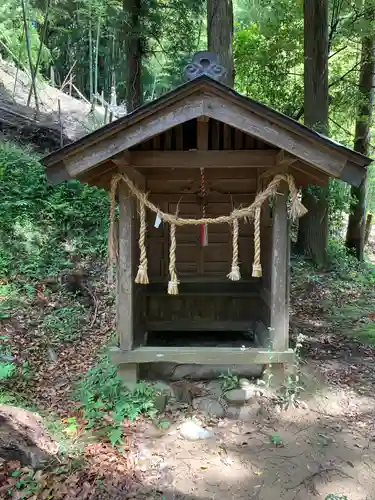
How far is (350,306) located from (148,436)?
6376 millimetres

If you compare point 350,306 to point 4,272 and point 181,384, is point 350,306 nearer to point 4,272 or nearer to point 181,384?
point 181,384

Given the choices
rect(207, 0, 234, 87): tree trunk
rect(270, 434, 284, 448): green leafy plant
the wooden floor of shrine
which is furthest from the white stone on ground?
rect(207, 0, 234, 87): tree trunk

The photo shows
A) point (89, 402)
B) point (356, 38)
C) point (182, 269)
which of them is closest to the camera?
point (89, 402)

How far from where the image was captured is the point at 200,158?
4.71 m

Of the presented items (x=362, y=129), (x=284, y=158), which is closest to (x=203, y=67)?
(x=284, y=158)

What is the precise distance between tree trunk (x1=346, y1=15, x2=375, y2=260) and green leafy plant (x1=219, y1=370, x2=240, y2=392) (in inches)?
312

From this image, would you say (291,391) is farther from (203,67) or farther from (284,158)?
(203,67)

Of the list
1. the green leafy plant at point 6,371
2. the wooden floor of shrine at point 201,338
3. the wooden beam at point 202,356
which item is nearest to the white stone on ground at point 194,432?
the wooden beam at point 202,356

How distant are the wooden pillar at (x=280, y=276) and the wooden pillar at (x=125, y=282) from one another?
1.72 m

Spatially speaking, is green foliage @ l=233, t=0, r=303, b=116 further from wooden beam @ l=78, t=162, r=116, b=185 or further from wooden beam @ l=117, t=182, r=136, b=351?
wooden beam @ l=117, t=182, r=136, b=351

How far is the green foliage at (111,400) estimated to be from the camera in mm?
4449

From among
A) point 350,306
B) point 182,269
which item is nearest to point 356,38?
point 350,306

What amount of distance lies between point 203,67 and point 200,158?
96 cm

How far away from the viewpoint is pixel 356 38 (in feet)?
38.9
